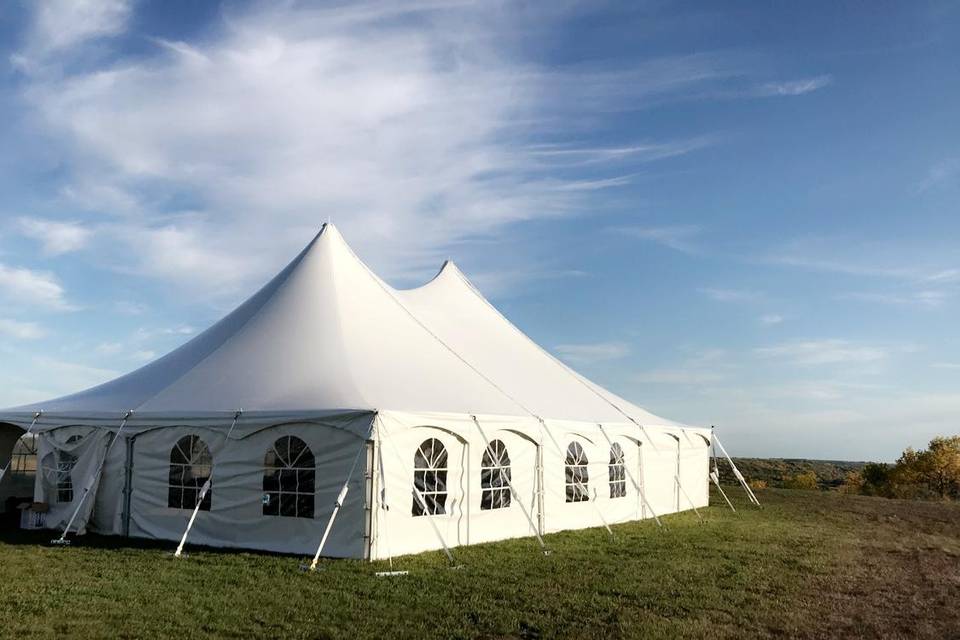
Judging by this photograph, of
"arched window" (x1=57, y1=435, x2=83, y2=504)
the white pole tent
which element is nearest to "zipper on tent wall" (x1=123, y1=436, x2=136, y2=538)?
the white pole tent

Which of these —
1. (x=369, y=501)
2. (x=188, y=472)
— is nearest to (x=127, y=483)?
(x=188, y=472)

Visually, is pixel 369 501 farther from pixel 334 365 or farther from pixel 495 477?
pixel 495 477

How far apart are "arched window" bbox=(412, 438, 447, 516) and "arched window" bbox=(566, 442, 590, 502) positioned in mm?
2970

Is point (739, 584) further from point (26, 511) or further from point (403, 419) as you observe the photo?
point (26, 511)

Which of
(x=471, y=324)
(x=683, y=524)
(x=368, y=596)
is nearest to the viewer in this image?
(x=368, y=596)

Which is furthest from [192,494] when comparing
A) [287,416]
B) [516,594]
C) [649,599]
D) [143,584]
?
[649,599]

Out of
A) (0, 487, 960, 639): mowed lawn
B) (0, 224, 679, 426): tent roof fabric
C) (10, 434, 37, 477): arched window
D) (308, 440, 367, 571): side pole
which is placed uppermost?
(0, 224, 679, 426): tent roof fabric

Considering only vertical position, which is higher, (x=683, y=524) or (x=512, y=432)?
(x=512, y=432)

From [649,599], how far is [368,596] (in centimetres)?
262

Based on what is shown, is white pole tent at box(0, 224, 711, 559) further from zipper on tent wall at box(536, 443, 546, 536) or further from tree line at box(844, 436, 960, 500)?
tree line at box(844, 436, 960, 500)

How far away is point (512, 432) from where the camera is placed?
1134 centimetres

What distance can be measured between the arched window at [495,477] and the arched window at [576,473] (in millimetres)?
1661

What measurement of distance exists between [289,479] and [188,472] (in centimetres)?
164

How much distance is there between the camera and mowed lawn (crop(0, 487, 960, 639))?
6441 mm
